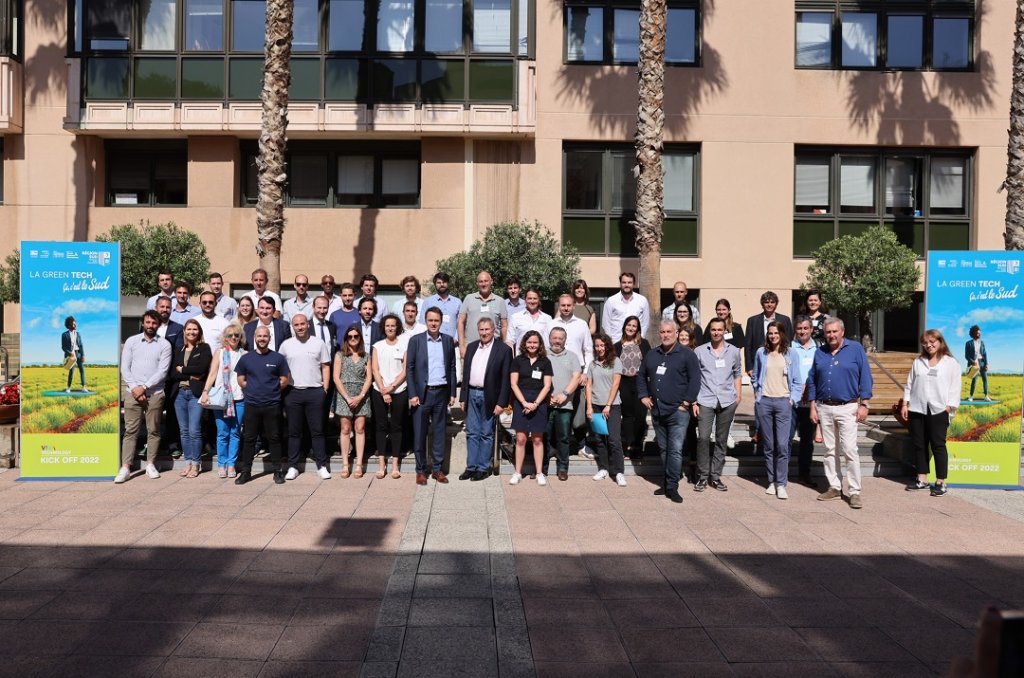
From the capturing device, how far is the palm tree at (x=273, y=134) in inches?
584

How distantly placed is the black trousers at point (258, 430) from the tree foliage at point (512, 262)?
6901 millimetres

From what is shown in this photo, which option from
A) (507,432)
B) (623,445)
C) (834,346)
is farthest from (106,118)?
(834,346)

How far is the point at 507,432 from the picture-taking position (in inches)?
452

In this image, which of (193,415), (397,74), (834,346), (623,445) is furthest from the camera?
(397,74)

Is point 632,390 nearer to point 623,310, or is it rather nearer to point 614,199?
point 623,310

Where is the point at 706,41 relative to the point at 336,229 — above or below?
above

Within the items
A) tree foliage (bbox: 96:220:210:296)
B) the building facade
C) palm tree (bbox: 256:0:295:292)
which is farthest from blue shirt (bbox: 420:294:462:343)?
the building facade

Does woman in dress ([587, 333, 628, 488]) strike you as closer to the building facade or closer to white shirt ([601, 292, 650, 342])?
white shirt ([601, 292, 650, 342])

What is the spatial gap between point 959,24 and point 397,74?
1330 centimetres

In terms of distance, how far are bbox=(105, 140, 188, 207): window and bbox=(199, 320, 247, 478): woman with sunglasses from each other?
1135 cm

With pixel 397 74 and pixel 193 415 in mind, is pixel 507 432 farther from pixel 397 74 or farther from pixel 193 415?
pixel 397 74

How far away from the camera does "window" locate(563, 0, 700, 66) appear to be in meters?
19.6

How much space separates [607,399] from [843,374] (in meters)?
2.70

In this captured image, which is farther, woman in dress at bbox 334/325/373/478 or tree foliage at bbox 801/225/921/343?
tree foliage at bbox 801/225/921/343
